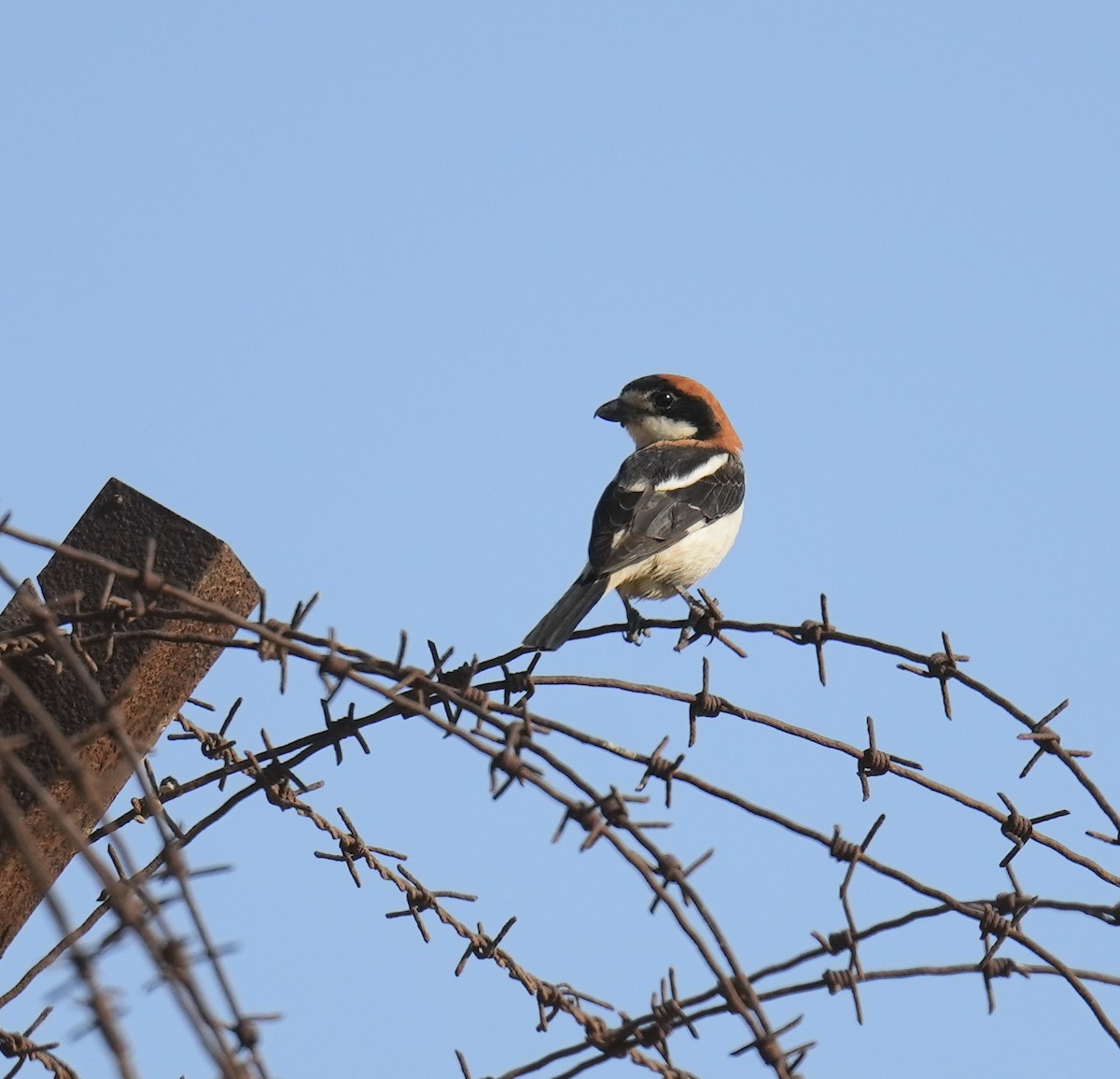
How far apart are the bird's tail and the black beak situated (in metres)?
2.28

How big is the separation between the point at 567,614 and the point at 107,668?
83.7 inches

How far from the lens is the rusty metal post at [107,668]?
3.10m

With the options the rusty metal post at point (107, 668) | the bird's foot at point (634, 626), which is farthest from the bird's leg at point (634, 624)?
the rusty metal post at point (107, 668)

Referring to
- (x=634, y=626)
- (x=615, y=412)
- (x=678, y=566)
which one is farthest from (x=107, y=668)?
(x=615, y=412)

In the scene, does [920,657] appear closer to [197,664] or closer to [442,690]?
[442,690]

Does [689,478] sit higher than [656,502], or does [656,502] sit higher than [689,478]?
[689,478]

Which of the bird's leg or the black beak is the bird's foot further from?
the black beak

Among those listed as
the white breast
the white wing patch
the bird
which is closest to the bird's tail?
the bird

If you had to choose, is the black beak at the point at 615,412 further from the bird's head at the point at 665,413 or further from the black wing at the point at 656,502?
the black wing at the point at 656,502

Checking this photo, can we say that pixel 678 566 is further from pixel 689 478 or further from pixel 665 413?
pixel 665 413

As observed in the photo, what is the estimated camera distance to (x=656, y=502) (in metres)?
6.34

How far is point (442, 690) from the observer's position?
2590 mm

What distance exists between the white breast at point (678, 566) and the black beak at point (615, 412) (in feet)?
4.58

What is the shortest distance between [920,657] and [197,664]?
165cm
